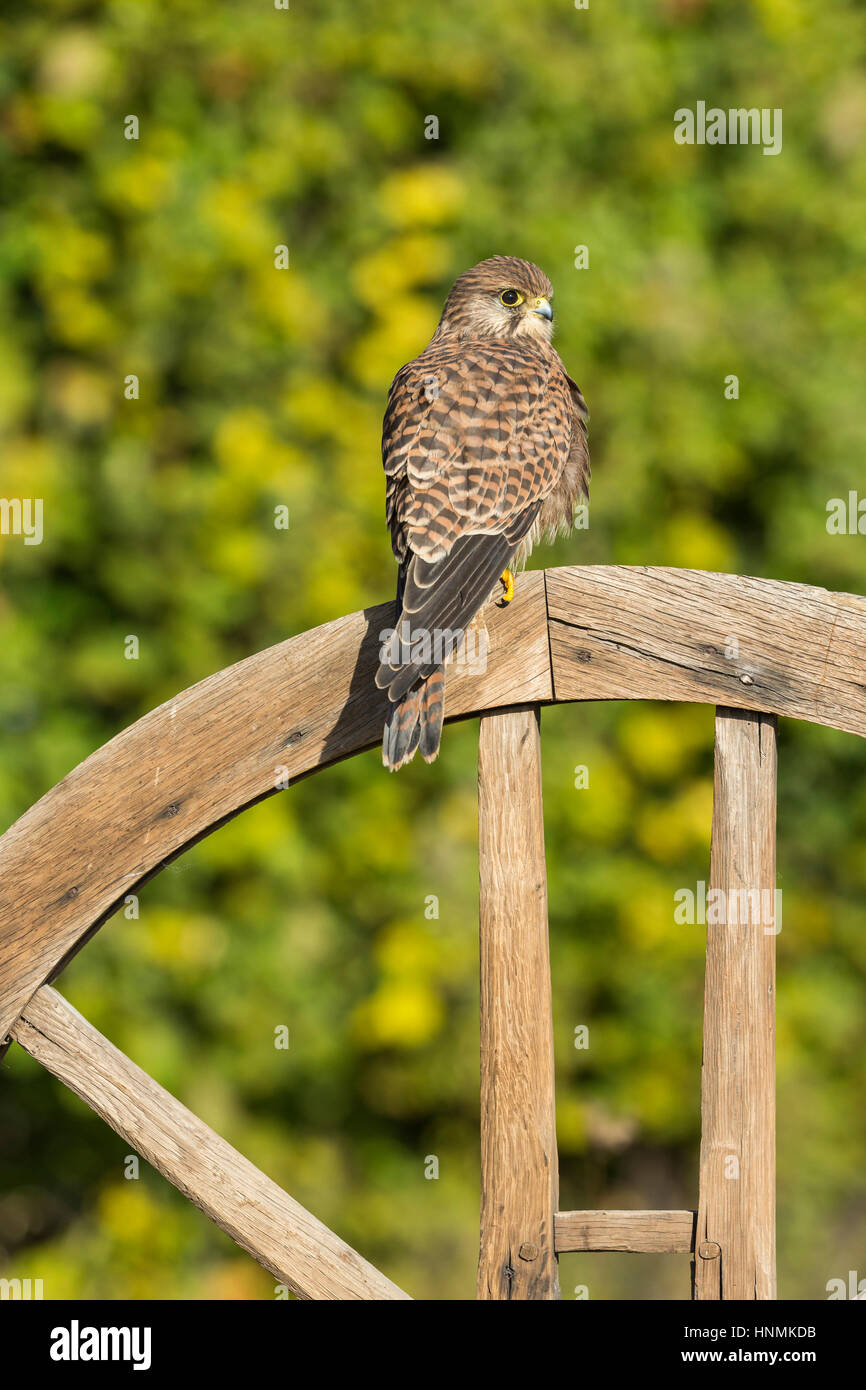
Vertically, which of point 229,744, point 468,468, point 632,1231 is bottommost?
point 632,1231

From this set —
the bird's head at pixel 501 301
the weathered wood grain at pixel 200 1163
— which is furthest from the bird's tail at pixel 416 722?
the bird's head at pixel 501 301

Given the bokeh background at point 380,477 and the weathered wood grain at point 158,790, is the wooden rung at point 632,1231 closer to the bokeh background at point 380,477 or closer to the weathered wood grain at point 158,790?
the weathered wood grain at point 158,790

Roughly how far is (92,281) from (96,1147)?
7.21 ft

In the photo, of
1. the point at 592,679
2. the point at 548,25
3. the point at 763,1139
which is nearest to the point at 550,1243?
the point at 763,1139

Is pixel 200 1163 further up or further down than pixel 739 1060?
further down

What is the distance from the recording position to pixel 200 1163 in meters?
1.64

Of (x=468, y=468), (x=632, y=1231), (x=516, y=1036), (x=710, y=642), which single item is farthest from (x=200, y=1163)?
(x=468, y=468)

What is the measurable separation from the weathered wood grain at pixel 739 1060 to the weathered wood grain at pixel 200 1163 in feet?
1.21

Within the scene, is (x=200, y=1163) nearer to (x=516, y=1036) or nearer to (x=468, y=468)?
(x=516, y=1036)

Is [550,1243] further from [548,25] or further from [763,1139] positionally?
[548,25]

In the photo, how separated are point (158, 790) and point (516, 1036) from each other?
511 millimetres

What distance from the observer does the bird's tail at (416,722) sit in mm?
1627

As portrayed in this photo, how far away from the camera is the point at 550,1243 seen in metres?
1.62

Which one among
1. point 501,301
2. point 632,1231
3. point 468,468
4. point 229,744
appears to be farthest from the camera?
point 501,301
